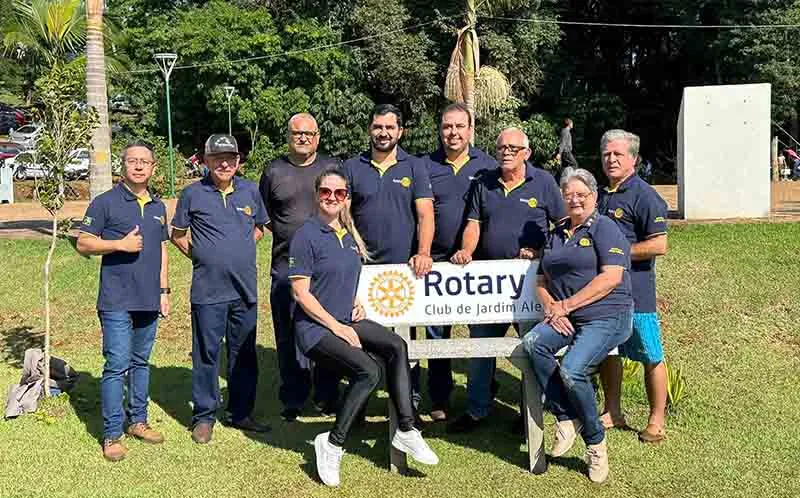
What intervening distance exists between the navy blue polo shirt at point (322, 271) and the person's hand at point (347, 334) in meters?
0.06

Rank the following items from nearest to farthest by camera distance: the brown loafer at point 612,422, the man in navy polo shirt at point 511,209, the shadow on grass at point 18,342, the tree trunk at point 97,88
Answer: the man in navy polo shirt at point 511,209 → the brown loafer at point 612,422 → the shadow on grass at point 18,342 → the tree trunk at point 97,88

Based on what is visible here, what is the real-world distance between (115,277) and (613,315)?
113 inches

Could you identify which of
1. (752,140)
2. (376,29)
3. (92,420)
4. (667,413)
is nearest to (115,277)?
(92,420)

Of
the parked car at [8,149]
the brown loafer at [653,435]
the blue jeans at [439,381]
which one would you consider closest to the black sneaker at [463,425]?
the blue jeans at [439,381]

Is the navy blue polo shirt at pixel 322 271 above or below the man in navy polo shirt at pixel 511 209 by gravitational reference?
below

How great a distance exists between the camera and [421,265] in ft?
15.6

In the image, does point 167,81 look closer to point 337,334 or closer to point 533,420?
point 337,334

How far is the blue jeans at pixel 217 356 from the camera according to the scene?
5117mm

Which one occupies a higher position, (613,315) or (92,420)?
(613,315)

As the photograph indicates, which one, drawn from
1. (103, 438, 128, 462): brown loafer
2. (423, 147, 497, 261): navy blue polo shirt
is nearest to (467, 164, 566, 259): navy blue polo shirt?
(423, 147, 497, 261): navy blue polo shirt

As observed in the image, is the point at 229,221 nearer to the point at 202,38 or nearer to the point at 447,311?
the point at 447,311

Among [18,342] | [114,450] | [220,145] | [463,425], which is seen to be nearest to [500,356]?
[463,425]

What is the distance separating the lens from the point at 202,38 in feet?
102

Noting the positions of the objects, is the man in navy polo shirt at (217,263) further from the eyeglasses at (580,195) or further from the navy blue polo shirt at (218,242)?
the eyeglasses at (580,195)
